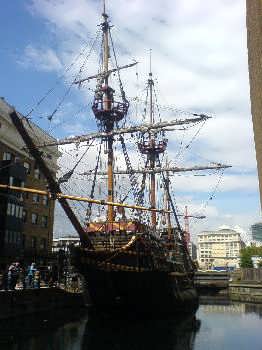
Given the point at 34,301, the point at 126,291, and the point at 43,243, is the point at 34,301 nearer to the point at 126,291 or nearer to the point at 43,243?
the point at 126,291

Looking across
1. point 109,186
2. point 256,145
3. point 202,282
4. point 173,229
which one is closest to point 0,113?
point 109,186

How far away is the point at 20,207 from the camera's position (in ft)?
Result: 144

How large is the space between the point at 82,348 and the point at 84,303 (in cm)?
1314

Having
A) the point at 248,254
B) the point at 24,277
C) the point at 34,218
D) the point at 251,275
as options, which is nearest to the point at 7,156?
the point at 34,218

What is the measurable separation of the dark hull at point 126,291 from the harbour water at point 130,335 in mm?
1370

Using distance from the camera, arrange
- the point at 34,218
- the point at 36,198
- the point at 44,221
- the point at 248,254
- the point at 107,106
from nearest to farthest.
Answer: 1. the point at 107,106
2. the point at 34,218
3. the point at 36,198
4. the point at 44,221
5. the point at 248,254

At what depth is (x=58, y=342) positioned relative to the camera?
63.3 ft

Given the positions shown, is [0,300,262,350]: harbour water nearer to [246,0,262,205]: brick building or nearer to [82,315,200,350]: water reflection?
[82,315,200,350]: water reflection

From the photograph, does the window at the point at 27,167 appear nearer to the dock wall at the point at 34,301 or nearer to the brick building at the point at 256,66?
the dock wall at the point at 34,301

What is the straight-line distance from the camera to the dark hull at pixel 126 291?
27.8 metres

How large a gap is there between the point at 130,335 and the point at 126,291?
6.13 m

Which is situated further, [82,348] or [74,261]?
[74,261]

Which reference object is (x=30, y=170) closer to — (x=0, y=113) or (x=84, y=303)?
(x=0, y=113)

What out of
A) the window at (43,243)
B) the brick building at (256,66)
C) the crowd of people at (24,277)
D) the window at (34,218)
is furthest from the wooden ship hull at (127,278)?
the window at (43,243)
